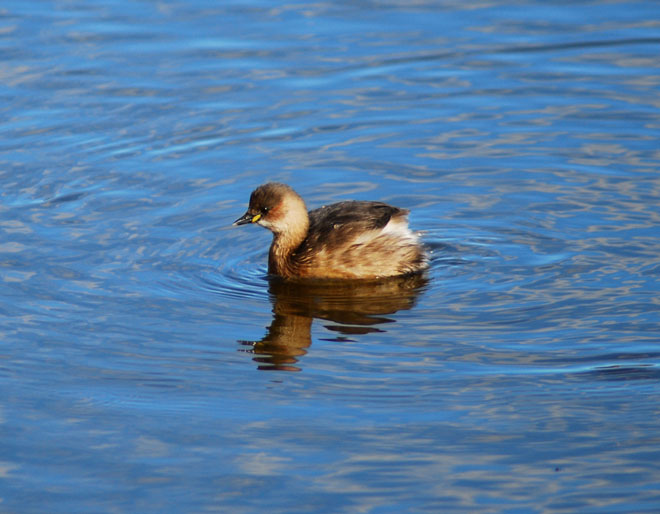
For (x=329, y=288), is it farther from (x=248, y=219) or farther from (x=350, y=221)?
(x=248, y=219)

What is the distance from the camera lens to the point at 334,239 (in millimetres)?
8266

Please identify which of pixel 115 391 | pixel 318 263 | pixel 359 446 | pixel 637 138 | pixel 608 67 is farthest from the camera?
pixel 608 67

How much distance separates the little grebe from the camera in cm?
827

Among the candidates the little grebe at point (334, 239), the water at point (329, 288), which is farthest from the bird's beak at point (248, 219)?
the water at point (329, 288)

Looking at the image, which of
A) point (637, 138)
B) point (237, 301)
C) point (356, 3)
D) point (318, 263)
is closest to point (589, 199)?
point (637, 138)

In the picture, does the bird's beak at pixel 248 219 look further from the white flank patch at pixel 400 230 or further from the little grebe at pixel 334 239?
the white flank patch at pixel 400 230

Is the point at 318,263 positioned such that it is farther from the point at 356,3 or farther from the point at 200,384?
the point at 356,3

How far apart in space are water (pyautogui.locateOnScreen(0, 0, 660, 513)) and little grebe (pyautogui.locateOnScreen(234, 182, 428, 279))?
0.68ft

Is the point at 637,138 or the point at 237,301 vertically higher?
the point at 637,138

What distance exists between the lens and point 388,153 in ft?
33.5

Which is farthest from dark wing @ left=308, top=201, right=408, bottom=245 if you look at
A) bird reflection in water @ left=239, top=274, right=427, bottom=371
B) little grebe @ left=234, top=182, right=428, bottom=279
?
bird reflection in water @ left=239, top=274, right=427, bottom=371

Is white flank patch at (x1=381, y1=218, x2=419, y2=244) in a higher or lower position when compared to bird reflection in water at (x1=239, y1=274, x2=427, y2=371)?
higher

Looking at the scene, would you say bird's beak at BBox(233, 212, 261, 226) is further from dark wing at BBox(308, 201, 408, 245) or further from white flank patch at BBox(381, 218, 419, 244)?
white flank patch at BBox(381, 218, 419, 244)

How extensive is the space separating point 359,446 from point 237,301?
2.28 m
